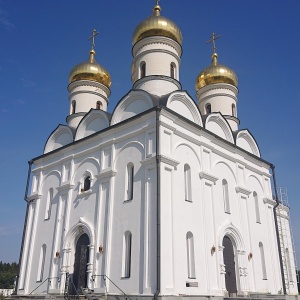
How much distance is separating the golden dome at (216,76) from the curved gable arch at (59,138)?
7073 millimetres

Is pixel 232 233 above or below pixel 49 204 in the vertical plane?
below

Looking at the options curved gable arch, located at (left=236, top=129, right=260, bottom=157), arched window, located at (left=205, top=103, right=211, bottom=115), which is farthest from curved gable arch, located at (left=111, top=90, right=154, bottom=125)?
arched window, located at (left=205, top=103, right=211, bottom=115)

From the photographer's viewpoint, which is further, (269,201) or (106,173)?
(269,201)

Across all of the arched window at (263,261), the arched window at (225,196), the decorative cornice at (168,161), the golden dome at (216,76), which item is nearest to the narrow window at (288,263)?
the arched window at (263,261)

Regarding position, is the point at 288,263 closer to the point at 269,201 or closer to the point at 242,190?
the point at 269,201

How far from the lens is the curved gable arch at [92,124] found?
48.2ft

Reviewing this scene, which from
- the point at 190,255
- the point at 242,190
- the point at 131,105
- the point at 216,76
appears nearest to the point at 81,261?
the point at 190,255

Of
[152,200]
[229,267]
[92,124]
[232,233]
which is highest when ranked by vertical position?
[92,124]

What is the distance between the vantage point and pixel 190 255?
451 inches

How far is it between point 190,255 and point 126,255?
2037mm

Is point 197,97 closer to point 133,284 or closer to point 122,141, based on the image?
point 122,141

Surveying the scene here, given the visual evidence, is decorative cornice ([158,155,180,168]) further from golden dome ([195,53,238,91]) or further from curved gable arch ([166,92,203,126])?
golden dome ([195,53,238,91])

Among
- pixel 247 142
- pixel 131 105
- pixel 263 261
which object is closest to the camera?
pixel 131 105

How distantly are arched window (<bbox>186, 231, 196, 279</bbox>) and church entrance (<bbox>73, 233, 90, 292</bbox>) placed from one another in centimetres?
365
